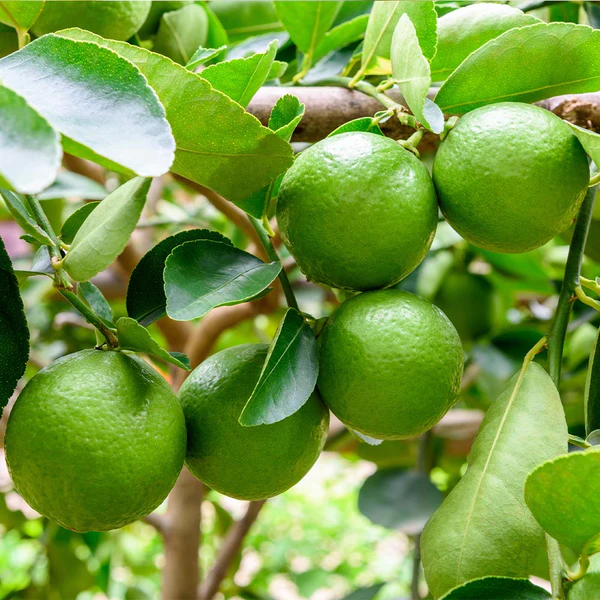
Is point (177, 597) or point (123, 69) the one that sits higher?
point (123, 69)

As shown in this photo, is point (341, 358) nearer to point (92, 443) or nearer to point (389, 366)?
point (389, 366)

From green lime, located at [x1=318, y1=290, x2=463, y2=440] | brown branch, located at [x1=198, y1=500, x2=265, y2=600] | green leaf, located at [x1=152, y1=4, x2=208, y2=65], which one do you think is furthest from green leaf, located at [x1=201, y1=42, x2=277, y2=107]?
brown branch, located at [x1=198, y1=500, x2=265, y2=600]

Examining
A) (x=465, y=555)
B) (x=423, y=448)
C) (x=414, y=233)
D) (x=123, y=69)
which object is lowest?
(x=423, y=448)

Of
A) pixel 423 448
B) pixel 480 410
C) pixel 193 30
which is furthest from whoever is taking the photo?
pixel 480 410

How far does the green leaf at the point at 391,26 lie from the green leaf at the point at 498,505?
254mm

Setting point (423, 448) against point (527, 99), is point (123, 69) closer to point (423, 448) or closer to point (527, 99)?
point (527, 99)

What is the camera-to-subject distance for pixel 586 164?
0.49 metres

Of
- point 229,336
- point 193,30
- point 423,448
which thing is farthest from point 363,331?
point 229,336

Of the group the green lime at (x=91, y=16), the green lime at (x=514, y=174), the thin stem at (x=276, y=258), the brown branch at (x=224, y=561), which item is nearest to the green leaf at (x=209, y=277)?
the thin stem at (x=276, y=258)

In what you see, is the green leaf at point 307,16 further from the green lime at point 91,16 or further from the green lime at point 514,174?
the green lime at point 514,174

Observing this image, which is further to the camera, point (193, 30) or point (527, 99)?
point (193, 30)

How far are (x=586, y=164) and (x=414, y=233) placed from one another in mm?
125

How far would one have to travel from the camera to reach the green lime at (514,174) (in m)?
0.46

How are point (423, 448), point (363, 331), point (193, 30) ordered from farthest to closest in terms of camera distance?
point (423, 448), point (193, 30), point (363, 331)
